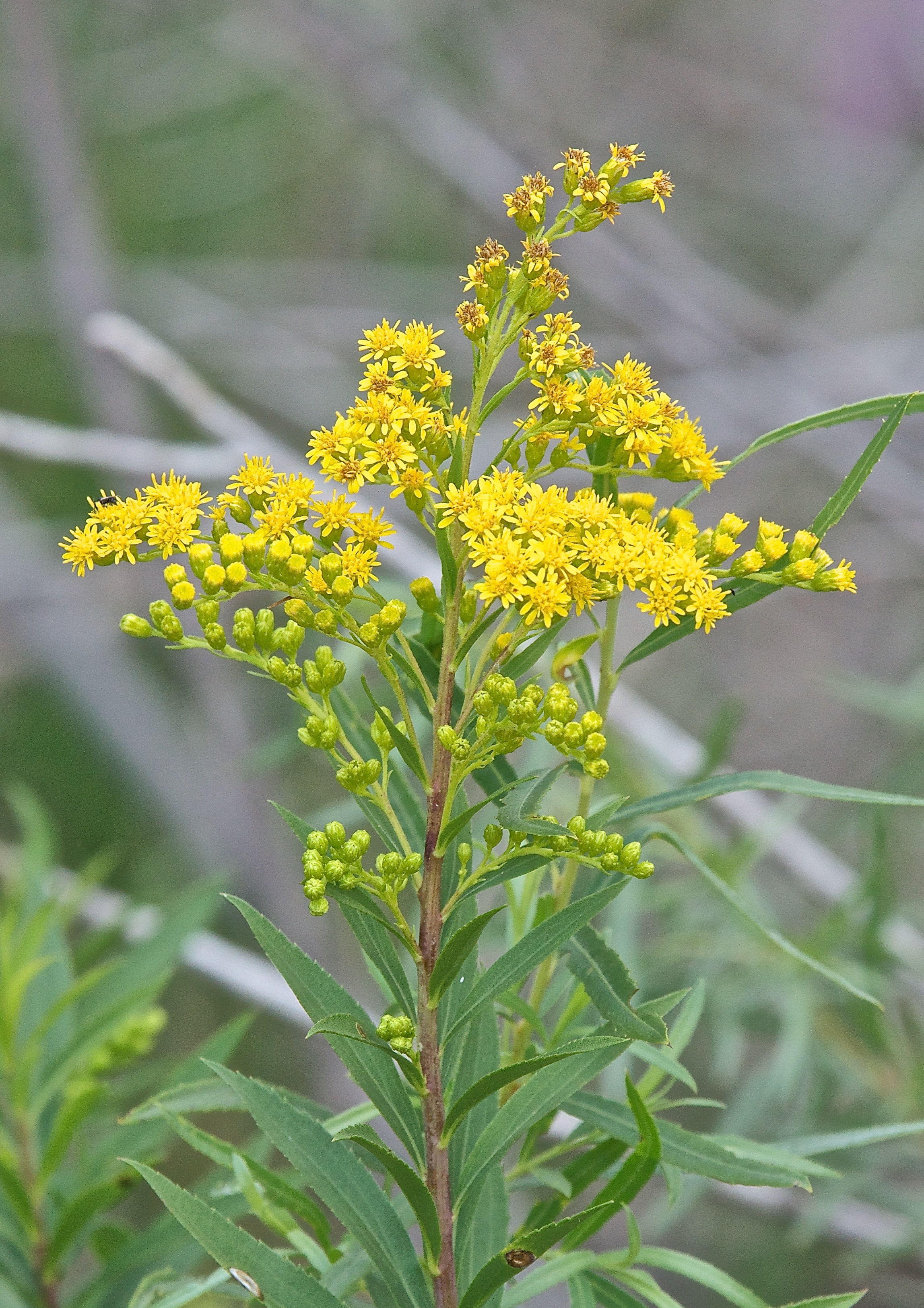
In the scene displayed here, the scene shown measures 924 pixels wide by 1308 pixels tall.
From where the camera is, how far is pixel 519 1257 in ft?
2.48

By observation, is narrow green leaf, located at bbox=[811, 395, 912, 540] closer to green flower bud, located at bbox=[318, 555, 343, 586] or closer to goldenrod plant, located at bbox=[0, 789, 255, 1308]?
green flower bud, located at bbox=[318, 555, 343, 586]

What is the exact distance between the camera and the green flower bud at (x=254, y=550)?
779 mm

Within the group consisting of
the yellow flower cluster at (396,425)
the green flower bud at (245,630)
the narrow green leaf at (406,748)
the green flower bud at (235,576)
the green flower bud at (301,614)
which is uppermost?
the yellow flower cluster at (396,425)

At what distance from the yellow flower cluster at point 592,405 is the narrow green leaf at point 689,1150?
51 cm

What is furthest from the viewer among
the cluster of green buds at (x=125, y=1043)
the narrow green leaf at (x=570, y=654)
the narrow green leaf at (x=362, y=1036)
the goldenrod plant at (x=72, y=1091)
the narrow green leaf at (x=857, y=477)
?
the cluster of green buds at (x=125, y=1043)

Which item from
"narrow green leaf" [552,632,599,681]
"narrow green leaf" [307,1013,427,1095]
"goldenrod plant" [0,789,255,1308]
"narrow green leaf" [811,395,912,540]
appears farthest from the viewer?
"goldenrod plant" [0,789,255,1308]

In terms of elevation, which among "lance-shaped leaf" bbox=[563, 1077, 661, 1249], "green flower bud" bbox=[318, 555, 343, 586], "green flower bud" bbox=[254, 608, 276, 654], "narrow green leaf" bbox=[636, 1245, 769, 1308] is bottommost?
"narrow green leaf" bbox=[636, 1245, 769, 1308]

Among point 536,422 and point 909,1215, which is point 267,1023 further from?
point 536,422

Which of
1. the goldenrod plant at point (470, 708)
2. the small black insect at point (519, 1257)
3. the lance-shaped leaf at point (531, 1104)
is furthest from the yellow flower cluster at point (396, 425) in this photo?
the small black insect at point (519, 1257)

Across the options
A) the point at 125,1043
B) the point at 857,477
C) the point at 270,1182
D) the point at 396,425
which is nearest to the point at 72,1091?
the point at 125,1043

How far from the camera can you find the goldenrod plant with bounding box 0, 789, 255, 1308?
1.20 metres

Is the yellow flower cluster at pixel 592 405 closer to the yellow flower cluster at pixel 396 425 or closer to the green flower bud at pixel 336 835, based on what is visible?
the yellow flower cluster at pixel 396 425

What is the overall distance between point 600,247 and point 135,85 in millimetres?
3382

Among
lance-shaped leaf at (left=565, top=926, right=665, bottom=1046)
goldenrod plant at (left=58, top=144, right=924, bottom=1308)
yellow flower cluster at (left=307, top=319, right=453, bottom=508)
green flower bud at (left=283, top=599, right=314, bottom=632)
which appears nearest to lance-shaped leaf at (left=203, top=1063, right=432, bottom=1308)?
goldenrod plant at (left=58, top=144, right=924, bottom=1308)
